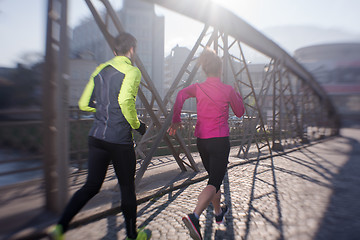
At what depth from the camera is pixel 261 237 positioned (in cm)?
235

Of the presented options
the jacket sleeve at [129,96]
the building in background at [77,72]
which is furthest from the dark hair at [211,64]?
the building in background at [77,72]

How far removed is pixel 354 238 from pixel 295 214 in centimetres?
65

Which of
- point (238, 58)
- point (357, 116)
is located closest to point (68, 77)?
point (238, 58)

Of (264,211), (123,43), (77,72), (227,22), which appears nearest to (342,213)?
(264,211)

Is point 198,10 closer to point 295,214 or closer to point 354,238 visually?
point 295,214

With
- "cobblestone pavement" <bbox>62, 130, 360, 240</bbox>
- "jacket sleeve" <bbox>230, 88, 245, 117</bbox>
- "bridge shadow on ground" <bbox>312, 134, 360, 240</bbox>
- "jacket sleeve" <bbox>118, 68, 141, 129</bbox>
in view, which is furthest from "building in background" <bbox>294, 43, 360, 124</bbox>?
"jacket sleeve" <bbox>118, 68, 141, 129</bbox>

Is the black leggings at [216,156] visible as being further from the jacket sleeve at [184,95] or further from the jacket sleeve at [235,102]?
the jacket sleeve at [184,95]

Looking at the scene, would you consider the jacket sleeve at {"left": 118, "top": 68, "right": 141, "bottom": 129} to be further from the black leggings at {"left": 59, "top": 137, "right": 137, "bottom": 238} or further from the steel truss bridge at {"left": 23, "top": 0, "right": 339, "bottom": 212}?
the steel truss bridge at {"left": 23, "top": 0, "right": 339, "bottom": 212}

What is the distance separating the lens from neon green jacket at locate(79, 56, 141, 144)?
6.44 feet

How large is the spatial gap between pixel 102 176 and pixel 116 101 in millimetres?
634

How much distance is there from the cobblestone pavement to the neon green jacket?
1047mm

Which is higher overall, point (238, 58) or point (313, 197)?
point (238, 58)

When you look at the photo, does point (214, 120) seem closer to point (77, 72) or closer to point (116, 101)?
point (116, 101)

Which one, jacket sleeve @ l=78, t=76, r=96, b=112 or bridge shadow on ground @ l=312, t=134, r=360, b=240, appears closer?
jacket sleeve @ l=78, t=76, r=96, b=112
